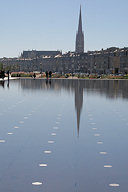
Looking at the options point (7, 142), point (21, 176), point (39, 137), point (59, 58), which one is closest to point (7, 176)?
point (21, 176)

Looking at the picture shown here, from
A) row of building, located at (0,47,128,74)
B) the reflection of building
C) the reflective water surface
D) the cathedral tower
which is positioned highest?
the cathedral tower

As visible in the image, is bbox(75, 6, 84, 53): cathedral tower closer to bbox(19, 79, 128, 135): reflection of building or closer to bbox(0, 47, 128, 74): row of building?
bbox(0, 47, 128, 74): row of building

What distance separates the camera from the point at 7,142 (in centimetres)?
849

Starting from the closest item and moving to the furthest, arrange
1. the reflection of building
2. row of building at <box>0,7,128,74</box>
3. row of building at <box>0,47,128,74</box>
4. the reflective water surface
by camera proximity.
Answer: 1. the reflective water surface
2. the reflection of building
3. row of building at <box>0,47,128,74</box>
4. row of building at <box>0,7,128,74</box>

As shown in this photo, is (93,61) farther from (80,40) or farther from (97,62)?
(80,40)

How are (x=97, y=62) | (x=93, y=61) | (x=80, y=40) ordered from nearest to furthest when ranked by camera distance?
(x=97, y=62) < (x=93, y=61) < (x=80, y=40)

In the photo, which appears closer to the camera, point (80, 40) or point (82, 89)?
point (82, 89)

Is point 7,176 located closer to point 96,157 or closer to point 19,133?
point 96,157

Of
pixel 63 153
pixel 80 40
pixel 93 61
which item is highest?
pixel 80 40

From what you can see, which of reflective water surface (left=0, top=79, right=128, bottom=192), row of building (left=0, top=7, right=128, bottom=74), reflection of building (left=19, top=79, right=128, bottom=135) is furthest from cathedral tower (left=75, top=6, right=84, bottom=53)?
reflective water surface (left=0, top=79, right=128, bottom=192)

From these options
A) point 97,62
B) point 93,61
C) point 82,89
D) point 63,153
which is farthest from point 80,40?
point 63,153

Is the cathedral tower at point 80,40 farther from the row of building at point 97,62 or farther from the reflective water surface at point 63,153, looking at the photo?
the reflective water surface at point 63,153

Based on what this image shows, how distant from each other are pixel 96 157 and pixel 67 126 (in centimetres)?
384

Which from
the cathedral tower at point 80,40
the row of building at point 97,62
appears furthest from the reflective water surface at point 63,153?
the cathedral tower at point 80,40
